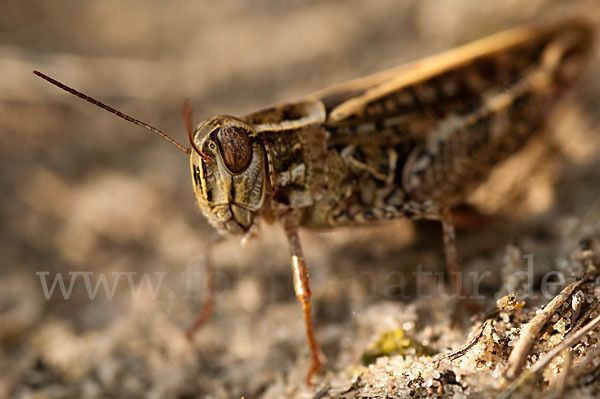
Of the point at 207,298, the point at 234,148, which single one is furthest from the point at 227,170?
the point at 207,298

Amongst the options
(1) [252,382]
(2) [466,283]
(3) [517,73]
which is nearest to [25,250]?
(1) [252,382]

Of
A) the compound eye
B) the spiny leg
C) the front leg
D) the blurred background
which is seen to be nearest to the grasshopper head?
the compound eye

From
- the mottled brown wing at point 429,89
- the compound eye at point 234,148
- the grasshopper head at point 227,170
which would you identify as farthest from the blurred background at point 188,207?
the compound eye at point 234,148

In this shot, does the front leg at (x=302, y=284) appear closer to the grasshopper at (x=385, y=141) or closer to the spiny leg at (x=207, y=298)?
the grasshopper at (x=385, y=141)

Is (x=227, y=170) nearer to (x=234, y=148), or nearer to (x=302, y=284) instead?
(x=234, y=148)

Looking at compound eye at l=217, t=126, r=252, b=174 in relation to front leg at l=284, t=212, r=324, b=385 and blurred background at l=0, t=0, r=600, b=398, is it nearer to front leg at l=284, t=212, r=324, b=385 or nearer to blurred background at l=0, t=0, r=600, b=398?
front leg at l=284, t=212, r=324, b=385

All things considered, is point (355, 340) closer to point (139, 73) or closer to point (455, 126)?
point (455, 126)

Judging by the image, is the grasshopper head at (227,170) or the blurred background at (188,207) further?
the blurred background at (188,207)
